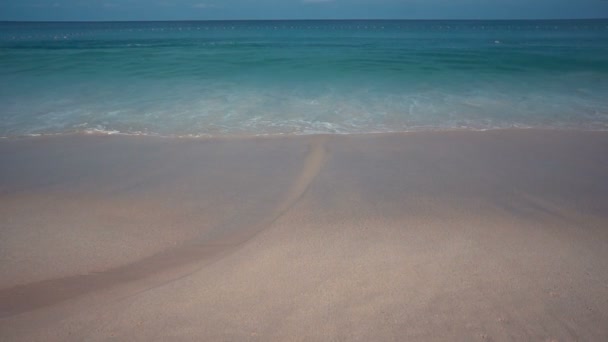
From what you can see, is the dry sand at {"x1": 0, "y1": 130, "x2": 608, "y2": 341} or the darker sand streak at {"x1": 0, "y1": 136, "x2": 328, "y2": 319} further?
the darker sand streak at {"x1": 0, "y1": 136, "x2": 328, "y2": 319}

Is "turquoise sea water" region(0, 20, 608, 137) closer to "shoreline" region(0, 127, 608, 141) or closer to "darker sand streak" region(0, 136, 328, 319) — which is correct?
"shoreline" region(0, 127, 608, 141)

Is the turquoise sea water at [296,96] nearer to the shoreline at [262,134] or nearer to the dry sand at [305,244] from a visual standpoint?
the shoreline at [262,134]

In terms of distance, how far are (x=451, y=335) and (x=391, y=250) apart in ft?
3.04

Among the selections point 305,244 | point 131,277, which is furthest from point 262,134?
point 131,277

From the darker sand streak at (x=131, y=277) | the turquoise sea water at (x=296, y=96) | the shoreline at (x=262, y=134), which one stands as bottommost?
the darker sand streak at (x=131, y=277)

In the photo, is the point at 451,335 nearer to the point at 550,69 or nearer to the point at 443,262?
the point at 443,262

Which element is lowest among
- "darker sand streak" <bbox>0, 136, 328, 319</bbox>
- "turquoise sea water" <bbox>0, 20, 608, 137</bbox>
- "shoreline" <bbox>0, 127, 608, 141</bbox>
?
"darker sand streak" <bbox>0, 136, 328, 319</bbox>

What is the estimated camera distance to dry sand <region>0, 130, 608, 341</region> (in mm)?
2318

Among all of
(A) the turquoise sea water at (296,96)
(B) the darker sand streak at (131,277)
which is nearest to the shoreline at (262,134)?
(A) the turquoise sea water at (296,96)

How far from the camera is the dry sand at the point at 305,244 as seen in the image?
2.32 m

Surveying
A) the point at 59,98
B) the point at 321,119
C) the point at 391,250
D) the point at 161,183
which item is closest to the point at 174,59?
the point at 59,98

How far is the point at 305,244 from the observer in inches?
125

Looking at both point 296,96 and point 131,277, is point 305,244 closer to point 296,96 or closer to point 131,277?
point 131,277

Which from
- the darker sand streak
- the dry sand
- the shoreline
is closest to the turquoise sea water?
the shoreline
